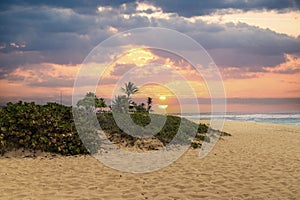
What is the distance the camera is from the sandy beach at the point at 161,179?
35.3 feet

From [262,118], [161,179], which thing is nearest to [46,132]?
[161,179]

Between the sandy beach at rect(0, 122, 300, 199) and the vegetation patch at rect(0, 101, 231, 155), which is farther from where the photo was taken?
the vegetation patch at rect(0, 101, 231, 155)

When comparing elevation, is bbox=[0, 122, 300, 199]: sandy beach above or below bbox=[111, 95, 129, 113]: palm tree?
below

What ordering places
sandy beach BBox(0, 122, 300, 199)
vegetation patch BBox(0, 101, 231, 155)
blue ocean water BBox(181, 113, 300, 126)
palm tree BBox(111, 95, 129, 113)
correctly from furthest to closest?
blue ocean water BBox(181, 113, 300, 126), palm tree BBox(111, 95, 129, 113), vegetation patch BBox(0, 101, 231, 155), sandy beach BBox(0, 122, 300, 199)

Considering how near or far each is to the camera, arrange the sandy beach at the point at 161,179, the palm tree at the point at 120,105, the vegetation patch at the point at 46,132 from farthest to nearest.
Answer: the palm tree at the point at 120,105, the vegetation patch at the point at 46,132, the sandy beach at the point at 161,179

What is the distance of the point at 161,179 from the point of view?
12867 mm

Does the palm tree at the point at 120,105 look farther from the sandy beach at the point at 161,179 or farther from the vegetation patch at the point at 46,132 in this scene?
the sandy beach at the point at 161,179

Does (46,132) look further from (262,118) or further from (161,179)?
(262,118)

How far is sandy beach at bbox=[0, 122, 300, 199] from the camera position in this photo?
1076 centimetres

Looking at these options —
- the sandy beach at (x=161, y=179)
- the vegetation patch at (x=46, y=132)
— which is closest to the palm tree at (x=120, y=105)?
the vegetation patch at (x=46, y=132)

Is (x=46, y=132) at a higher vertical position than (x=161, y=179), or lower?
higher

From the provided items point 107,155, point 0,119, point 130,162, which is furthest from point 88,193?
point 0,119

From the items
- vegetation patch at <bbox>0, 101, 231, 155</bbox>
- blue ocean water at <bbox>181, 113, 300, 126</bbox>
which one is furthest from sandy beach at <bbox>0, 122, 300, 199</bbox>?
blue ocean water at <bbox>181, 113, 300, 126</bbox>

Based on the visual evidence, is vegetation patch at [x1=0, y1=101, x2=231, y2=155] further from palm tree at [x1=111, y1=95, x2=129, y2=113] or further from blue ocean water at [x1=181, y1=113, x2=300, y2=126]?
blue ocean water at [x1=181, y1=113, x2=300, y2=126]
